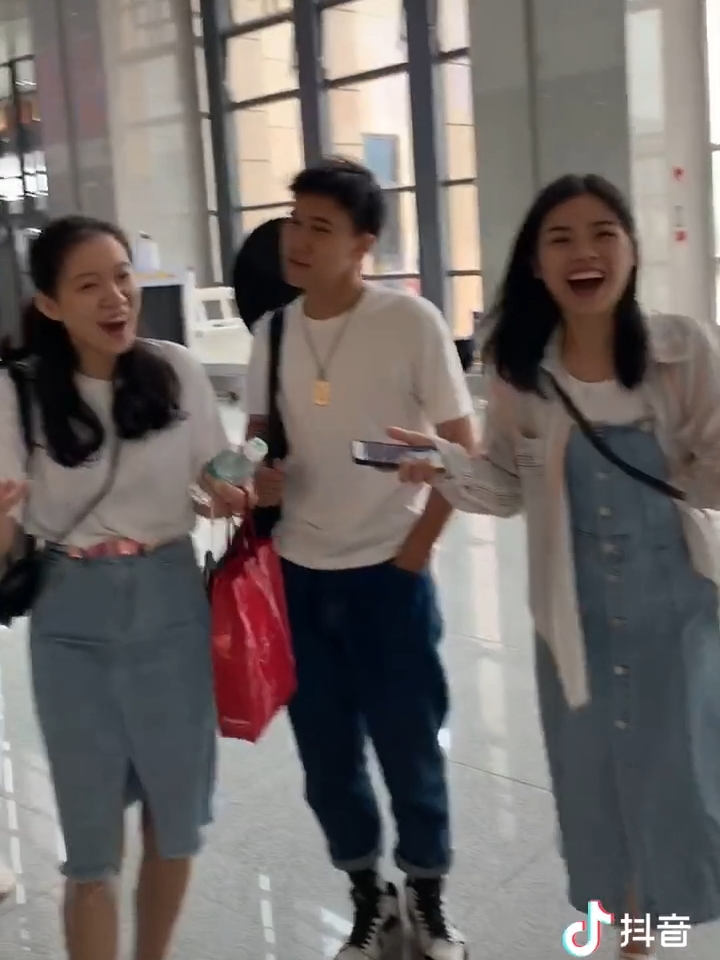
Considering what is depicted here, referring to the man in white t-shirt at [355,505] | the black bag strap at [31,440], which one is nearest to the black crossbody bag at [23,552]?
the black bag strap at [31,440]

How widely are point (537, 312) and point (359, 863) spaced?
1128 millimetres

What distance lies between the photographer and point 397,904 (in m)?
2.26

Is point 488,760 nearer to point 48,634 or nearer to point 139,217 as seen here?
point 48,634

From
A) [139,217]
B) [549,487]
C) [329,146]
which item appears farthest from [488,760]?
[139,217]

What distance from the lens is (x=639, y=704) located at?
5.80ft

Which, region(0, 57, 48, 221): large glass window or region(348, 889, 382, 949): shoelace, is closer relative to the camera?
region(348, 889, 382, 949): shoelace

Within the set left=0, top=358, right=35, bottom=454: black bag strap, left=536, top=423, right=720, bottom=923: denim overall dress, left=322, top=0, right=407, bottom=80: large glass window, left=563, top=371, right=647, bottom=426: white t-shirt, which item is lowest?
left=536, top=423, right=720, bottom=923: denim overall dress

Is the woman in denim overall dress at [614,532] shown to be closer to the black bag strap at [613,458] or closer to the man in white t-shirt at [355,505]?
the black bag strap at [613,458]

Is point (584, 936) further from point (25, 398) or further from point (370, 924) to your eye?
point (25, 398)

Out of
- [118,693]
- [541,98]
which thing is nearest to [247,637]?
[118,693]

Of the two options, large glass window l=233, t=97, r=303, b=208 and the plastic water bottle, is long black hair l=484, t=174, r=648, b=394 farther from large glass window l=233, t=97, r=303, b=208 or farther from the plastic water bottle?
large glass window l=233, t=97, r=303, b=208

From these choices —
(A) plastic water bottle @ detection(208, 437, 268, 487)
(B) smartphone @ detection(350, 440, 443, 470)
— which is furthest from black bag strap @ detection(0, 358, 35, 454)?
(B) smartphone @ detection(350, 440, 443, 470)

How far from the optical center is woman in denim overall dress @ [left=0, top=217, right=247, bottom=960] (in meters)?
1.79

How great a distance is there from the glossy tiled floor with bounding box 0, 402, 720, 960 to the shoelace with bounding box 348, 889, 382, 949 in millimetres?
95
